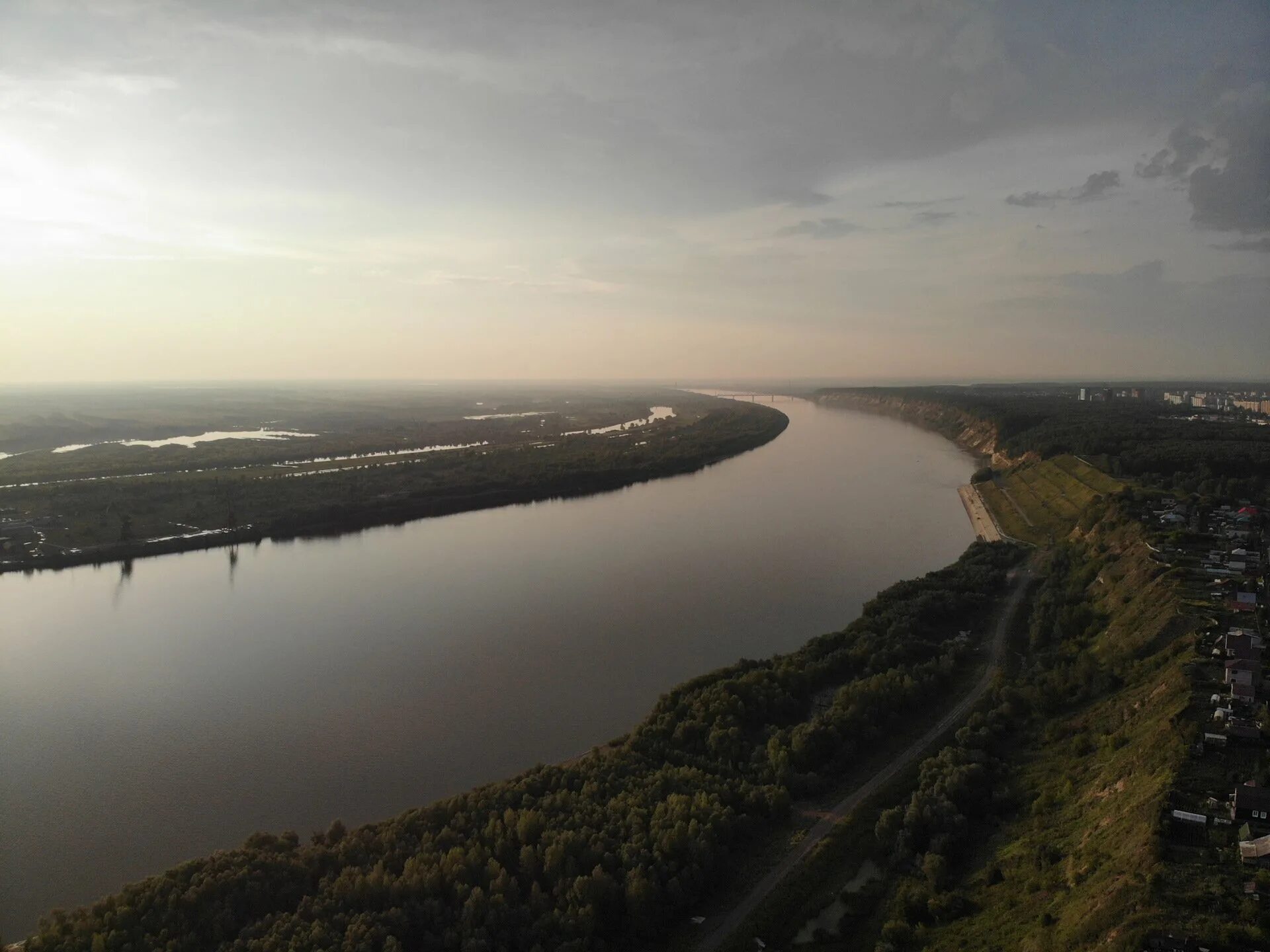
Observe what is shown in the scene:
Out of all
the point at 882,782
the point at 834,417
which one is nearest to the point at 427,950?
the point at 882,782

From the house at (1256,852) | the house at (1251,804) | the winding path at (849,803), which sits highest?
the house at (1251,804)

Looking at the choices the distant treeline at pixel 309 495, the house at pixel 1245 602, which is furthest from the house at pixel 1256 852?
the distant treeline at pixel 309 495

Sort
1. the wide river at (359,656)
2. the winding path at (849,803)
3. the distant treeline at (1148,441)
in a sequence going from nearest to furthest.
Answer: the winding path at (849,803) < the wide river at (359,656) < the distant treeline at (1148,441)

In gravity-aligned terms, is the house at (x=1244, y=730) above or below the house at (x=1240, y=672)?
below

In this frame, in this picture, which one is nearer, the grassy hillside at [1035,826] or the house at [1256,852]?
the house at [1256,852]

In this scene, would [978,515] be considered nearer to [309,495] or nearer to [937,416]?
[309,495]

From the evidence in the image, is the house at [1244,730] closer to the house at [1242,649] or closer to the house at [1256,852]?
the house at [1242,649]

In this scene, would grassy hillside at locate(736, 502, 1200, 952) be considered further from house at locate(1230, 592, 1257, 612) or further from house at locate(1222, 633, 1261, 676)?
house at locate(1230, 592, 1257, 612)

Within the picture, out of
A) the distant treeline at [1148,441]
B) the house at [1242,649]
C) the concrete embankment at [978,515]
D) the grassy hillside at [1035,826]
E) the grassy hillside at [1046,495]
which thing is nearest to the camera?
the grassy hillside at [1035,826]
